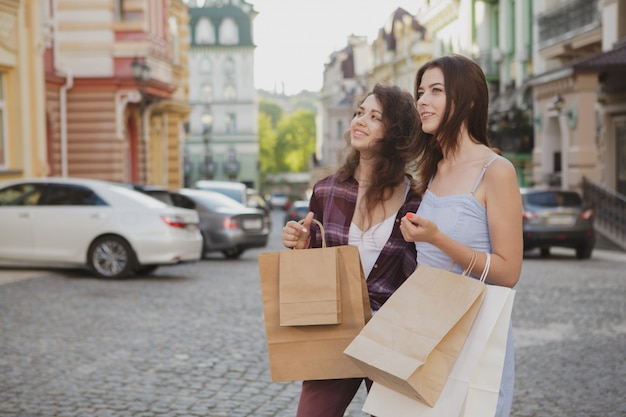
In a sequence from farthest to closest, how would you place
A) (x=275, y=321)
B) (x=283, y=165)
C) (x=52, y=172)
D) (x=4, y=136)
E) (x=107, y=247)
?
(x=283, y=165)
(x=52, y=172)
(x=4, y=136)
(x=107, y=247)
(x=275, y=321)

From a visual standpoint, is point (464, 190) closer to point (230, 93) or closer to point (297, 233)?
point (297, 233)

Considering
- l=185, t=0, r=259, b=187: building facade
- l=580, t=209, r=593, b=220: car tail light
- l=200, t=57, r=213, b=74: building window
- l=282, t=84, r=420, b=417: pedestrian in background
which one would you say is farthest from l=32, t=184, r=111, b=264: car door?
l=200, t=57, r=213, b=74: building window

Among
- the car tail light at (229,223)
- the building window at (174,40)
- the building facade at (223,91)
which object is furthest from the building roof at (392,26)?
the car tail light at (229,223)

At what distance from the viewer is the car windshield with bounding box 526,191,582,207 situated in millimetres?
21609

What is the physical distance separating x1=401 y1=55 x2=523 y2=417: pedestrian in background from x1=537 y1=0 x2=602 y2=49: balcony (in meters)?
28.0

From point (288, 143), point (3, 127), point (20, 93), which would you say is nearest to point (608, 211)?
point (20, 93)

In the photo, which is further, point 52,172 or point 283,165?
point 283,165

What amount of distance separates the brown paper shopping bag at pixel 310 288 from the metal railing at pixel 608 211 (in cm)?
2147

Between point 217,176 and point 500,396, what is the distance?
9511 centimetres

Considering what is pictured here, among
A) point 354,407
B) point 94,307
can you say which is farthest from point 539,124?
point 354,407

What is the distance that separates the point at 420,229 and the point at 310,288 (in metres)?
0.50

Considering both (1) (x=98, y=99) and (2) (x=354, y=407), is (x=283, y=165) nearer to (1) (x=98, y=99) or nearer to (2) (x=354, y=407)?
(1) (x=98, y=99)

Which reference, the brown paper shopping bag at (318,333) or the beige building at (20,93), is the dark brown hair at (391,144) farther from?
the beige building at (20,93)

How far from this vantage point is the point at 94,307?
1240cm
